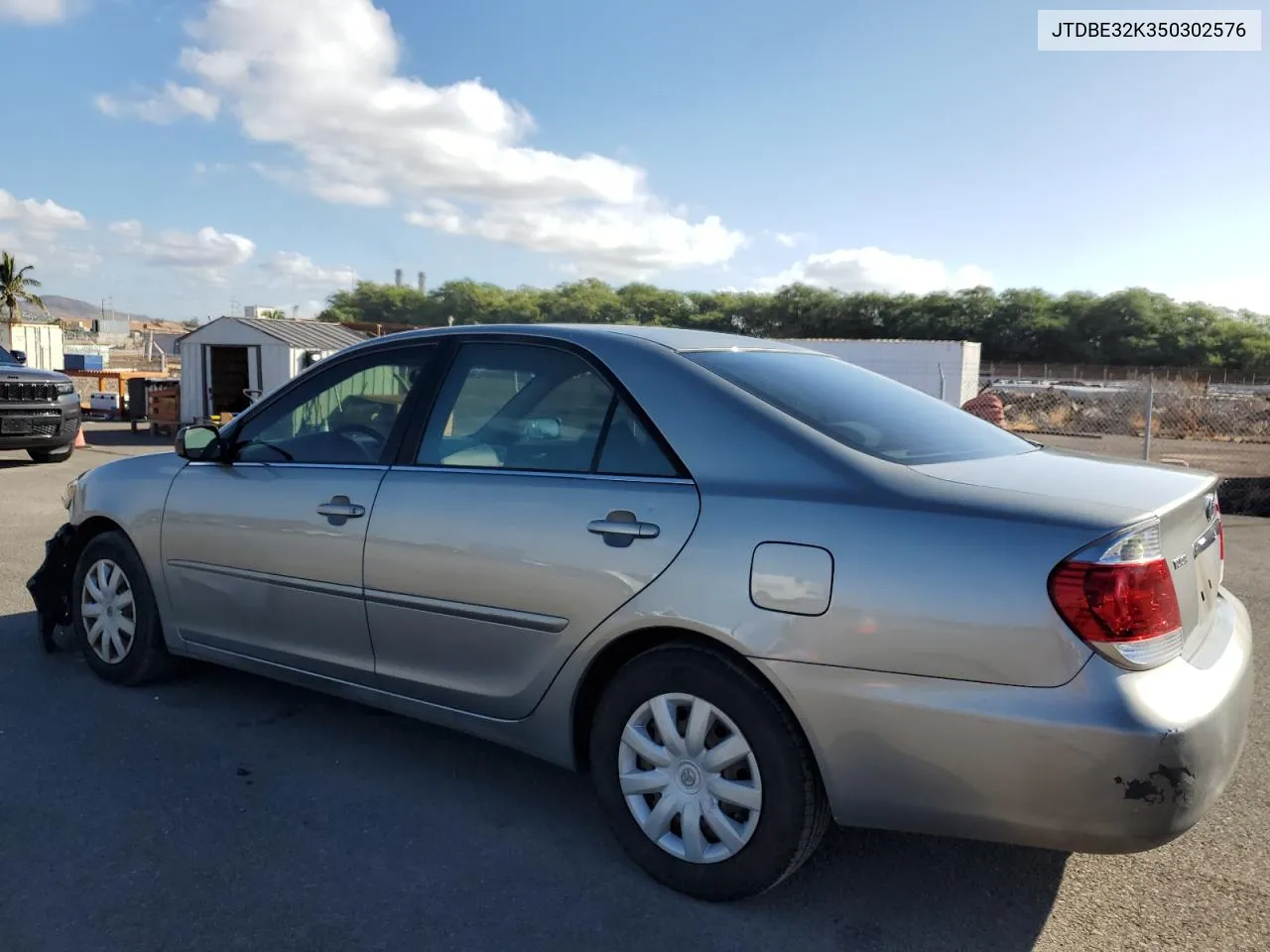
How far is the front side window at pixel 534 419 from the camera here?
2.97m

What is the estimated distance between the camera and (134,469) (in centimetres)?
436

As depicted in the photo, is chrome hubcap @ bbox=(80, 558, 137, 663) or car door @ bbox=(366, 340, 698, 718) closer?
car door @ bbox=(366, 340, 698, 718)

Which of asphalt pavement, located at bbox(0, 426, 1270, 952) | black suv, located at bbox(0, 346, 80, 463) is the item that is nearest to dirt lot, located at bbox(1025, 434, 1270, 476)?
asphalt pavement, located at bbox(0, 426, 1270, 952)

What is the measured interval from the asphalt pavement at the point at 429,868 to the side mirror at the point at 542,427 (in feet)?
4.25

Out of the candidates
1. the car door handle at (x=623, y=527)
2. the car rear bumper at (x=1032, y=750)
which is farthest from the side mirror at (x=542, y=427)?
the car rear bumper at (x=1032, y=750)

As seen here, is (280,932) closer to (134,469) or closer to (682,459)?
(682,459)

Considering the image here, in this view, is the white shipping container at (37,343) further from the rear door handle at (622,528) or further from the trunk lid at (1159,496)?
the trunk lid at (1159,496)

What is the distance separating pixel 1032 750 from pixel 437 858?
1787 millimetres

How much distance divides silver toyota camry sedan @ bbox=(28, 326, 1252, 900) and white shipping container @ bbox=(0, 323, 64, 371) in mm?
52926

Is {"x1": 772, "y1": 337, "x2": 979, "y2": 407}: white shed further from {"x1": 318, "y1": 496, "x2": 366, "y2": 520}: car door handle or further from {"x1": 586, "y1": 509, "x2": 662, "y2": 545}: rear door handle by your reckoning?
{"x1": 586, "y1": 509, "x2": 662, "y2": 545}: rear door handle

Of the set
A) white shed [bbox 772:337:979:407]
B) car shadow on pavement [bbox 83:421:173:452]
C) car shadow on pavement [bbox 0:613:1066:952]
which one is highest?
white shed [bbox 772:337:979:407]

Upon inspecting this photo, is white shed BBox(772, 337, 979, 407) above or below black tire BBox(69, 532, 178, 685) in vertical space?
above

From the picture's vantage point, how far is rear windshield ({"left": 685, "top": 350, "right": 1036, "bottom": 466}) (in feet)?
9.42

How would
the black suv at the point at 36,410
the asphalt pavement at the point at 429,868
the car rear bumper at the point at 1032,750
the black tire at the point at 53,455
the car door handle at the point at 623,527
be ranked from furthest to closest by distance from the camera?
the black tire at the point at 53,455
the black suv at the point at 36,410
the car door handle at the point at 623,527
the asphalt pavement at the point at 429,868
the car rear bumper at the point at 1032,750
